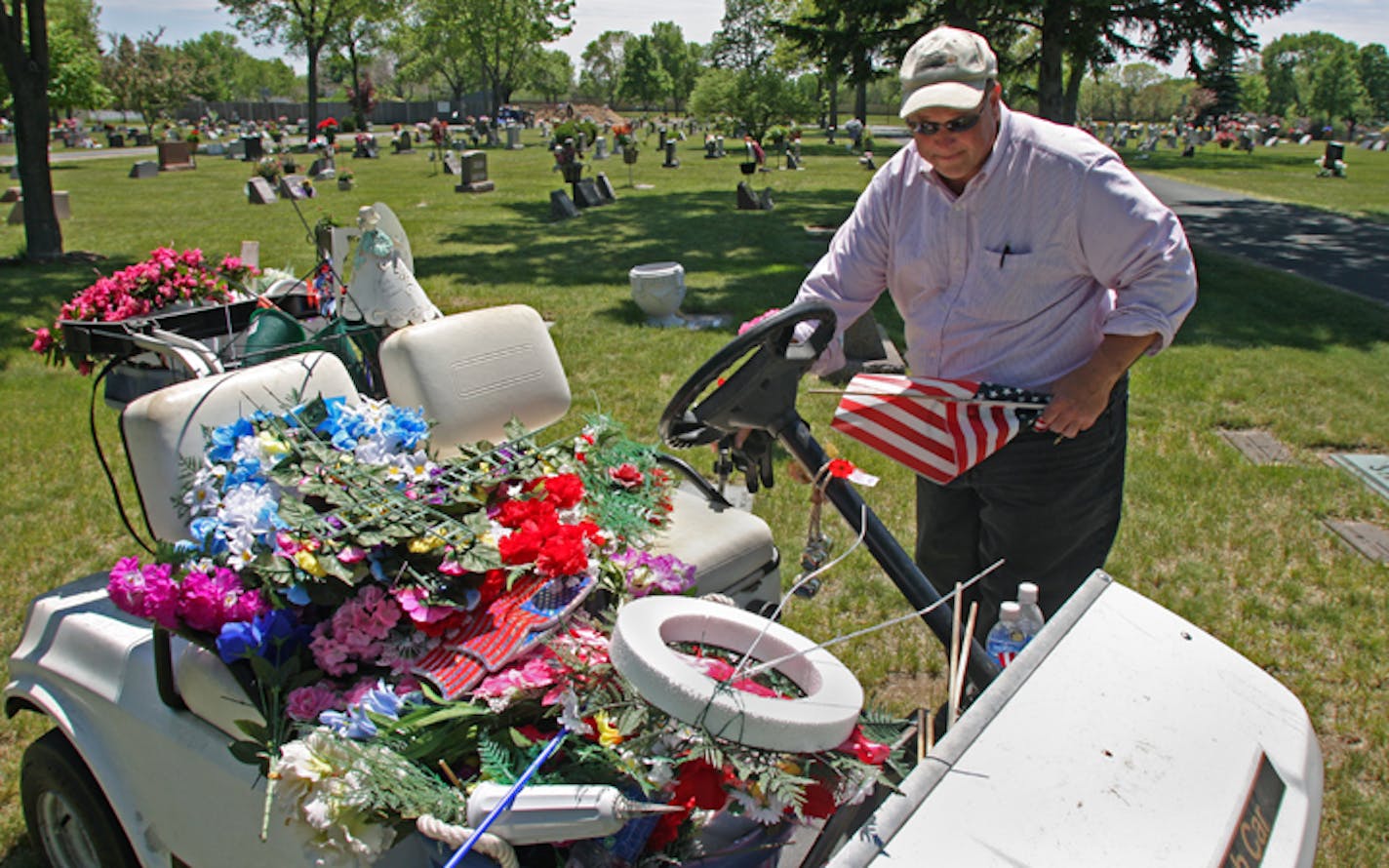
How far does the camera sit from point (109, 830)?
220 cm

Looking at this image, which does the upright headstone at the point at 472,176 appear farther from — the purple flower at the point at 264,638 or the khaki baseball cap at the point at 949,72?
the purple flower at the point at 264,638

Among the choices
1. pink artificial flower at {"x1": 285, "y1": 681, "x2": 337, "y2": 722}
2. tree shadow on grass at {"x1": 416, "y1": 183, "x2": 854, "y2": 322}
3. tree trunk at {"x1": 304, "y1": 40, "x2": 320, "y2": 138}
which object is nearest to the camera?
pink artificial flower at {"x1": 285, "y1": 681, "x2": 337, "y2": 722}

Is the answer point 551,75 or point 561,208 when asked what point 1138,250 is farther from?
point 551,75

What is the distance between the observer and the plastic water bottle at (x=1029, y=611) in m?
1.94

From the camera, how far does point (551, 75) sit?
8538cm

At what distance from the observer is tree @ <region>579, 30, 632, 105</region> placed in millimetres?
105750

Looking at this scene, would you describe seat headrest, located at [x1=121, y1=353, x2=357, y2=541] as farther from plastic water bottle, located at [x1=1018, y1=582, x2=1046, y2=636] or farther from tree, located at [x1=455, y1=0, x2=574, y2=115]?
tree, located at [x1=455, y1=0, x2=574, y2=115]

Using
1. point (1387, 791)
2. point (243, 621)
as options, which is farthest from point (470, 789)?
point (1387, 791)

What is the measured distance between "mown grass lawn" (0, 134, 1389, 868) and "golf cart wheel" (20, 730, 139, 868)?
347mm

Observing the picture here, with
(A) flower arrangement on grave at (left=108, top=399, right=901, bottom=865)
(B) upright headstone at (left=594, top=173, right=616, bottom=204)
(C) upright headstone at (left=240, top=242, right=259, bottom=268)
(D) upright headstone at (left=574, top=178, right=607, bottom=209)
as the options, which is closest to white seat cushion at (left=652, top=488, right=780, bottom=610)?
(A) flower arrangement on grave at (left=108, top=399, right=901, bottom=865)

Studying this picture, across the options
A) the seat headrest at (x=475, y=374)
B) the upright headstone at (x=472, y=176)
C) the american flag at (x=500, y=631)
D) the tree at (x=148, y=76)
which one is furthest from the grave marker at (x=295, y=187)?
the tree at (x=148, y=76)

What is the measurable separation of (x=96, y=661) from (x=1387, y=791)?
3.59 metres

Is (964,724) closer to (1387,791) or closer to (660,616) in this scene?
(660,616)

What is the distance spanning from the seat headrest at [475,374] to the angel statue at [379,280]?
79cm
